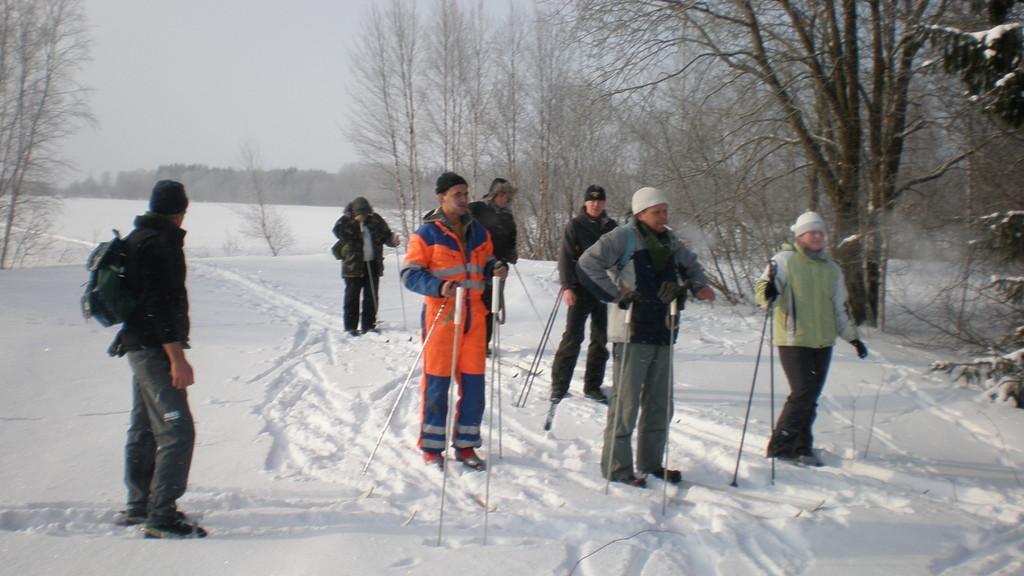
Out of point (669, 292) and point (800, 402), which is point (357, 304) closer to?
point (669, 292)

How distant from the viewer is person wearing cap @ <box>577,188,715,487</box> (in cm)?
435

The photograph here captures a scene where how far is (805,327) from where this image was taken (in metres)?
4.83

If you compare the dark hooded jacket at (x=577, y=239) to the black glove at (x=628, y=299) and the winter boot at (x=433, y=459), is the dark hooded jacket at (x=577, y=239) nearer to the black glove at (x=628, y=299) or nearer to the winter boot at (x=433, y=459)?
the black glove at (x=628, y=299)

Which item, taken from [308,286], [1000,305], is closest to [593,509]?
[1000,305]

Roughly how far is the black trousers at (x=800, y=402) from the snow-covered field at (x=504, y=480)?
0.20 m

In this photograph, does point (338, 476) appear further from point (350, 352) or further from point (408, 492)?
point (350, 352)

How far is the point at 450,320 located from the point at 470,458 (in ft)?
3.27

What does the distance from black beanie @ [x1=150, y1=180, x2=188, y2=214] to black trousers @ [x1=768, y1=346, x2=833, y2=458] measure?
4.21 m

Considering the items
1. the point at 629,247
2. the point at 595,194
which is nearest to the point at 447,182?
the point at 629,247

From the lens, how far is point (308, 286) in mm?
15344

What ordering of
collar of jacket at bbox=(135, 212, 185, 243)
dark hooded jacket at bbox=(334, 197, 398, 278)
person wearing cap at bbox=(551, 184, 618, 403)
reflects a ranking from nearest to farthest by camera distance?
collar of jacket at bbox=(135, 212, 185, 243) → person wearing cap at bbox=(551, 184, 618, 403) → dark hooded jacket at bbox=(334, 197, 398, 278)

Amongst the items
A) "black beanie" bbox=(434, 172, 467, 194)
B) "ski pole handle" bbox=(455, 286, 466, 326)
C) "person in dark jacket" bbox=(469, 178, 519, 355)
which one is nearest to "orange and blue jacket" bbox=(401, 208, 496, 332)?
"black beanie" bbox=(434, 172, 467, 194)

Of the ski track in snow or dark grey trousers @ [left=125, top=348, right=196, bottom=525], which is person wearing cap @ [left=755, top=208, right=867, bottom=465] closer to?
the ski track in snow

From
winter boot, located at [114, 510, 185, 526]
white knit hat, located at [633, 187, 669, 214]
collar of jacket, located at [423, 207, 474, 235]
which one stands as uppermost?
white knit hat, located at [633, 187, 669, 214]
